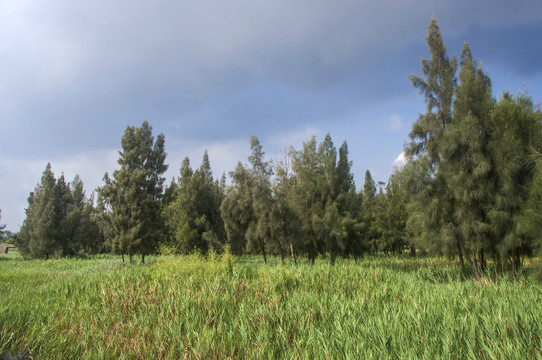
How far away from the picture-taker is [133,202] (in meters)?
24.5

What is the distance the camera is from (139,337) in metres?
5.32

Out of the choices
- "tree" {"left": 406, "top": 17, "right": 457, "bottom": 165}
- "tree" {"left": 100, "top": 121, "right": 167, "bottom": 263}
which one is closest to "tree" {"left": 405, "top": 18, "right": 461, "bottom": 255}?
"tree" {"left": 406, "top": 17, "right": 457, "bottom": 165}

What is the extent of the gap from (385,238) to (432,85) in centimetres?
2098

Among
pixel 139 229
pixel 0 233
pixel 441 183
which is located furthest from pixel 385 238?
pixel 0 233

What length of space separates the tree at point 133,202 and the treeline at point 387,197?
0.10m

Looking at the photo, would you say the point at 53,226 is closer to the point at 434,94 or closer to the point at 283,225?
the point at 283,225

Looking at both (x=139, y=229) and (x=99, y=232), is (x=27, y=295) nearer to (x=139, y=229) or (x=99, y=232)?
(x=139, y=229)

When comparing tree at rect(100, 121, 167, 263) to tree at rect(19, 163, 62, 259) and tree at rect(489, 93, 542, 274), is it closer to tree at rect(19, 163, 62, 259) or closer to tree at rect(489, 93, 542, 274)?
tree at rect(19, 163, 62, 259)

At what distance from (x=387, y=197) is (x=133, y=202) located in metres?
29.5

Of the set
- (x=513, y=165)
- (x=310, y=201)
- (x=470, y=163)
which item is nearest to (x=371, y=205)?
(x=310, y=201)

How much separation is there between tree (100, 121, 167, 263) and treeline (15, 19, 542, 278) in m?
0.10

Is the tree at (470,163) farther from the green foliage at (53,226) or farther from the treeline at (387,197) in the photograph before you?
the green foliage at (53,226)

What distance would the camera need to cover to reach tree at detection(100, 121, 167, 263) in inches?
951

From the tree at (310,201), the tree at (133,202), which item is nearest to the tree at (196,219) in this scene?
the tree at (133,202)
